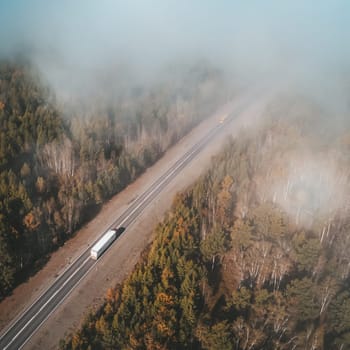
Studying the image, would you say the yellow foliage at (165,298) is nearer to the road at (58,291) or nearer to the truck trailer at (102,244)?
the road at (58,291)

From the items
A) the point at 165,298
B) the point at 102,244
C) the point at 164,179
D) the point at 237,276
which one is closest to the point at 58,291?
the point at 102,244

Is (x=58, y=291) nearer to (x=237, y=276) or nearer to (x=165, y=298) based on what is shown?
(x=165, y=298)

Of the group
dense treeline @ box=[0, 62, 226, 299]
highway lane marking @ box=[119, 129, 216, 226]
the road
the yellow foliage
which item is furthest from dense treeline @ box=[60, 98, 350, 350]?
dense treeline @ box=[0, 62, 226, 299]

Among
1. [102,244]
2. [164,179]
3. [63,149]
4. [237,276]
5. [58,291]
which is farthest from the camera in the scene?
[164,179]

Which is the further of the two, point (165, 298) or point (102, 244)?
point (102, 244)

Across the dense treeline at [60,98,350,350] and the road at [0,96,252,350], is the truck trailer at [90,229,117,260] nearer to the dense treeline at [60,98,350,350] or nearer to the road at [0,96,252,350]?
the road at [0,96,252,350]

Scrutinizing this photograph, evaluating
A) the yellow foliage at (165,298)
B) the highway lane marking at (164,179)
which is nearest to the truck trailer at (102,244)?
the highway lane marking at (164,179)

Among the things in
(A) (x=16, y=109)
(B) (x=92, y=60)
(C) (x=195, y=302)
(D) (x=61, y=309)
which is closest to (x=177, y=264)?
(C) (x=195, y=302)
